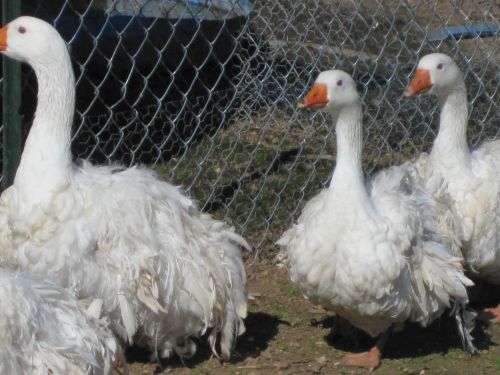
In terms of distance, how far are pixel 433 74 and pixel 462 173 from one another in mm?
507

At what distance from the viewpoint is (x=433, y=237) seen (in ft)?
15.8

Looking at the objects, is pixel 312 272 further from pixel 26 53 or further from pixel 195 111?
pixel 195 111

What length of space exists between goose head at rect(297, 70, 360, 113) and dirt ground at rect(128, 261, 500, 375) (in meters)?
1.11

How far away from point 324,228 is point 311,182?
1762 millimetres

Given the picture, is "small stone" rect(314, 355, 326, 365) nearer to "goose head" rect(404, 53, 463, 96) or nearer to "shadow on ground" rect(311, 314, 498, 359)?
"shadow on ground" rect(311, 314, 498, 359)

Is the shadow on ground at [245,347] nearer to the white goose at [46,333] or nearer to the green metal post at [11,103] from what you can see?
the white goose at [46,333]

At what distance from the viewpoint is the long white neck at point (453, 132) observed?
5.34m

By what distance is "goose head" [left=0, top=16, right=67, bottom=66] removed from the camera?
440cm

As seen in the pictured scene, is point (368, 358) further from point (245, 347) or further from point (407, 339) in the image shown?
point (245, 347)

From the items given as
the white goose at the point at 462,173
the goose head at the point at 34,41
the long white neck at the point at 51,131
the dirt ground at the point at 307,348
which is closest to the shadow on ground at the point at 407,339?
the dirt ground at the point at 307,348

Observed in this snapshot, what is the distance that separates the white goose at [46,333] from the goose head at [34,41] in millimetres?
1077

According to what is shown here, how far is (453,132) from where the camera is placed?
5379 mm

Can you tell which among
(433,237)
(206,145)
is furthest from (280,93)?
(433,237)

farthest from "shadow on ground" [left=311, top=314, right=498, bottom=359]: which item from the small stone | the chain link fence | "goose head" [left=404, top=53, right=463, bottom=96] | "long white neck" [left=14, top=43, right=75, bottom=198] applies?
"long white neck" [left=14, top=43, right=75, bottom=198]
